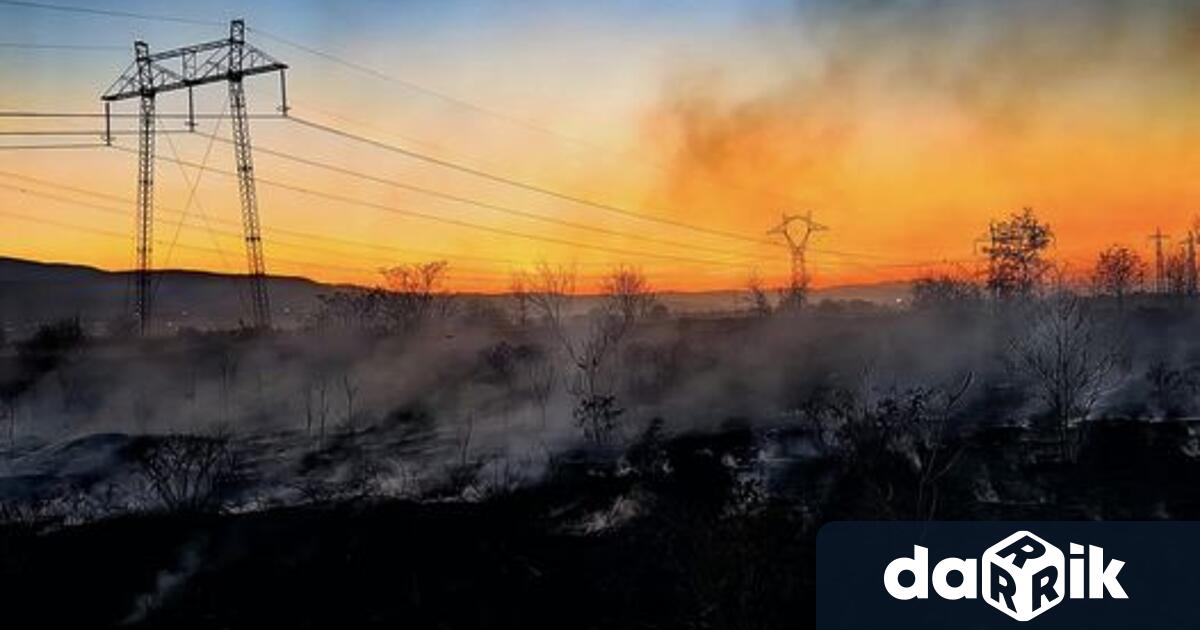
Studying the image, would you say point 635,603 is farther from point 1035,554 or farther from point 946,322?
point 946,322

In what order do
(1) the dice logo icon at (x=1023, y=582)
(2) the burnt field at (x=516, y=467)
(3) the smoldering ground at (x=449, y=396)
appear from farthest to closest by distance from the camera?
(3) the smoldering ground at (x=449, y=396), (2) the burnt field at (x=516, y=467), (1) the dice logo icon at (x=1023, y=582)

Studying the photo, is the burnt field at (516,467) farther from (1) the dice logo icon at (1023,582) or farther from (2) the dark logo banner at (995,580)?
(1) the dice logo icon at (1023,582)

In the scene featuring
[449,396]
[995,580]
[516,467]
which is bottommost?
[516,467]

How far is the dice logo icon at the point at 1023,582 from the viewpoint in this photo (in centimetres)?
1505

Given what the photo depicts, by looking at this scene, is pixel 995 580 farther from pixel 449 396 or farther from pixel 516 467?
pixel 449 396

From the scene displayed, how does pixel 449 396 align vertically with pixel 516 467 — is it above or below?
above

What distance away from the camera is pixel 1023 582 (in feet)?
49.2

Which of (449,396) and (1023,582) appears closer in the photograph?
(1023,582)

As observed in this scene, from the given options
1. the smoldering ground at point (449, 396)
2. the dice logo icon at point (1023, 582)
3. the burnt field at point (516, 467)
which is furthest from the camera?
the smoldering ground at point (449, 396)

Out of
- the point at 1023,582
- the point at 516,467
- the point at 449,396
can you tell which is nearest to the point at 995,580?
the point at 1023,582

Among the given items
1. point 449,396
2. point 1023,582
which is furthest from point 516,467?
point 449,396

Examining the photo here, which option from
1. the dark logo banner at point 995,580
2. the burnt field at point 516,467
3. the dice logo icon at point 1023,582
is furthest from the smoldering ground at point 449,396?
the dice logo icon at point 1023,582

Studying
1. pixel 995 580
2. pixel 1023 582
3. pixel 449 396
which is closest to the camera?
pixel 1023 582

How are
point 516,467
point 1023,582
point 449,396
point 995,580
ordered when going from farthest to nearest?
1. point 449,396
2. point 516,467
3. point 995,580
4. point 1023,582
